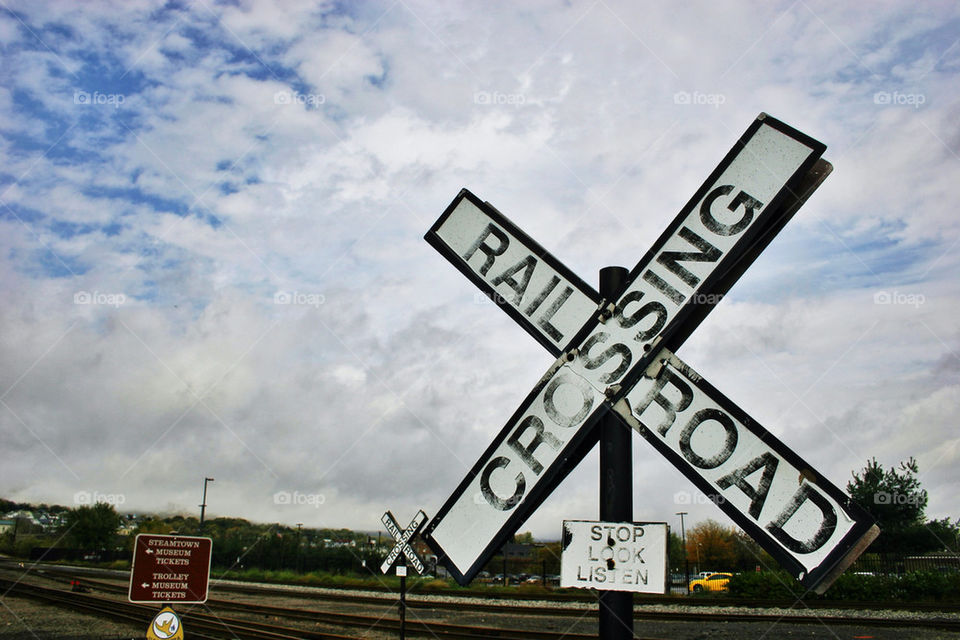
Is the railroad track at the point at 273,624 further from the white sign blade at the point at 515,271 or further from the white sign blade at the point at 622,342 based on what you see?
the white sign blade at the point at 515,271

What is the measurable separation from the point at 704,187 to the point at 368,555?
37.5 metres

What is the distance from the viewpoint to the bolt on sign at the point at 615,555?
6.91 ft

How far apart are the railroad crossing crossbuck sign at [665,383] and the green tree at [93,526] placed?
67658mm

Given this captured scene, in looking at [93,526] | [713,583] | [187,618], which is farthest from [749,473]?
[93,526]

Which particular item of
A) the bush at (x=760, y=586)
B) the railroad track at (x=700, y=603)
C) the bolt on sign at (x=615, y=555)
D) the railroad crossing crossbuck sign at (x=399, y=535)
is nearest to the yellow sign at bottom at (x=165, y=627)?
the railroad crossing crossbuck sign at (x=399, y=535)

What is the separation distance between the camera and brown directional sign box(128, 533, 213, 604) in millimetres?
6035

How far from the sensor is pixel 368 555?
36.2 m

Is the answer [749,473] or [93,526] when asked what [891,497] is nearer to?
[749,473]

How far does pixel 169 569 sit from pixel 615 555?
5.64 metres

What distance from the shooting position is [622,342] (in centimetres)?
222

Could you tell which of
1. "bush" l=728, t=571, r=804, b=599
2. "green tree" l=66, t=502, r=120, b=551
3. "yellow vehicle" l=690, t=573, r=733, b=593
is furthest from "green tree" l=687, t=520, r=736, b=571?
"green tree" l=66, t=502, r=120, b=551

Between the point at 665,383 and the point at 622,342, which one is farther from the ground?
the point at 622,342

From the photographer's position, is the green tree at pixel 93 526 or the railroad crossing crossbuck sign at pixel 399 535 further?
the green tree at pixel 93 526

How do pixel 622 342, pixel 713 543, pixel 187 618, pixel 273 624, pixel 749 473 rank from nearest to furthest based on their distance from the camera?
pixel 749 473
pixel 622 342
pixel 273 624
pixel 187 618
pixel 713 543
